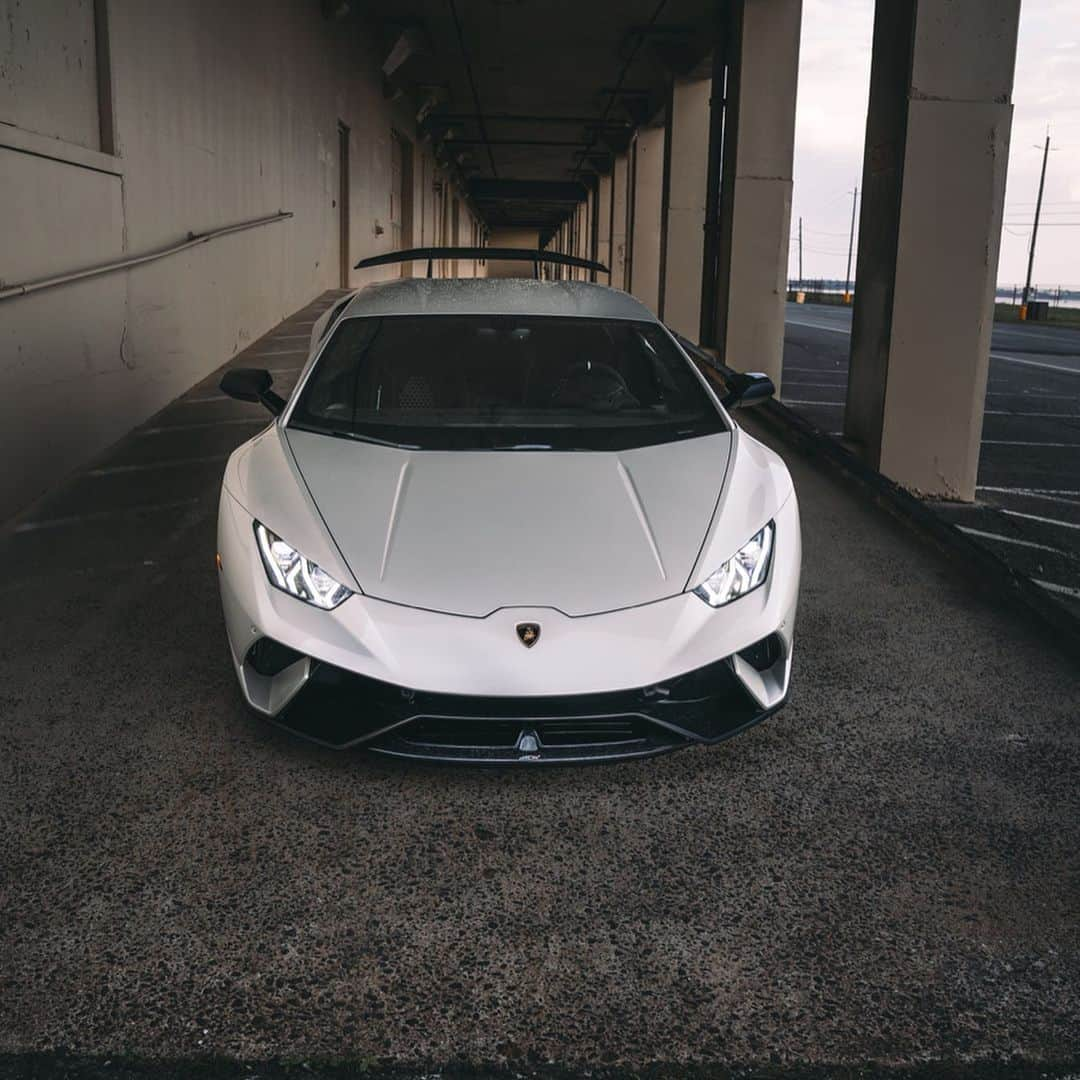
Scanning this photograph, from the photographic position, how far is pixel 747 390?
4422mm

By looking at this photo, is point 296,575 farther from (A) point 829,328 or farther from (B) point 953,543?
(A) point 829,328

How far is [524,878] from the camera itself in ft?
8.89

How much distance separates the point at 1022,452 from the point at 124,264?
7.43 meters

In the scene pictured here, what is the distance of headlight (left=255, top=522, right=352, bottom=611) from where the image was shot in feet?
9.80

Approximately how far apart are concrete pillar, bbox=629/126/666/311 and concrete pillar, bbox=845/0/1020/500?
1669 cm

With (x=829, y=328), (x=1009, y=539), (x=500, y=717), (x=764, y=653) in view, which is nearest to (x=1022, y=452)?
(x=1009, y=539)

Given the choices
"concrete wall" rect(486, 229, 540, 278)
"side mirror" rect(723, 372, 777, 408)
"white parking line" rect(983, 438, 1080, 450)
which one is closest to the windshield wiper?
"side mirror" rect(723, 372, 777, 408)

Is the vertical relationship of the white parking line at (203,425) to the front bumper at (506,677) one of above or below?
below

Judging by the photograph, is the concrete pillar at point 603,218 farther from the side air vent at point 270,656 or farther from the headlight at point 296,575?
the side air vent at point 270,656

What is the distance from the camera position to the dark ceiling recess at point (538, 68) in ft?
53.1

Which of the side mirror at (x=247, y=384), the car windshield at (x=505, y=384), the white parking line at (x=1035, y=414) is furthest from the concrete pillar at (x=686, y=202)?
the side mirror at (x=247, y=384)

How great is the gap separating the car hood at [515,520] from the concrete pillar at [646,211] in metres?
21.1

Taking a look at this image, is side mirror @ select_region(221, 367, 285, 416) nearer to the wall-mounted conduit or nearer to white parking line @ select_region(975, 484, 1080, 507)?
the wall-mounted conduit

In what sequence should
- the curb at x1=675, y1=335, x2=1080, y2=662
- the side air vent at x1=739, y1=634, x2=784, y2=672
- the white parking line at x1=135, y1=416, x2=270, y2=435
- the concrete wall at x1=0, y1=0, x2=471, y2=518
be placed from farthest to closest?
1. the white parking line at x1=135, y1=416, x2=270, y2=435
2. the concrete wall at x1=0, y1=0, x2=471, y2=518
3. the curb at x1=675, y1=335, x2=1080, y2=662
4. the side air vent at x1=739, y1=634, x2=784, y2=672
